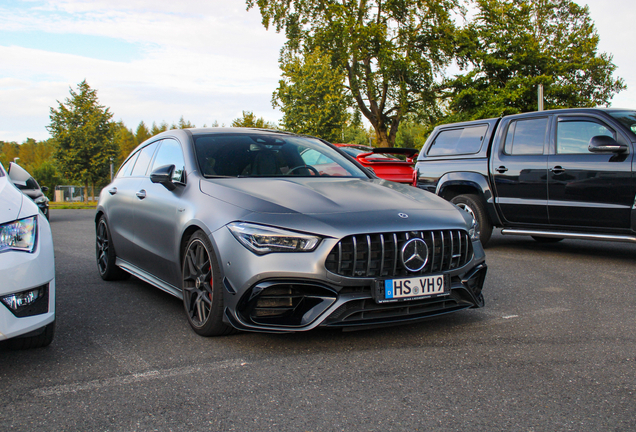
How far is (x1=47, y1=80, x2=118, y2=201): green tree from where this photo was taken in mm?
50188

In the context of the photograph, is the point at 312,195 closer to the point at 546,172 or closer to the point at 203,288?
the point at 203,288

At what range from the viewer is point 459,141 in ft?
27.4

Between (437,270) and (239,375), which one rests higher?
(437,270)

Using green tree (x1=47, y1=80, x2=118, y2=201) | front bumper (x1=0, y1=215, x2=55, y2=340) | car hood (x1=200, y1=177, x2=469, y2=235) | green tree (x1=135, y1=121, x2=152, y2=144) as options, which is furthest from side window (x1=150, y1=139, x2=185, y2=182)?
green tree (x1=135, y1=121, x2=152, y2=144)

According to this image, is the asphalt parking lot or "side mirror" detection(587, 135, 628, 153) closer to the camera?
the asphalt parking lot

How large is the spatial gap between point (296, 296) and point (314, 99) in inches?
1093

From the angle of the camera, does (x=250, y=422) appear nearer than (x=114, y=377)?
Yes

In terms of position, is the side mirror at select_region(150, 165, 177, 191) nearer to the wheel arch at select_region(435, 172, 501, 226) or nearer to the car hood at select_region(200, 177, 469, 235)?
the car hood at select_region(200, 177, 469, 235)

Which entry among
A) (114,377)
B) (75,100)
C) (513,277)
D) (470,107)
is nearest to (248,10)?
(470,107)

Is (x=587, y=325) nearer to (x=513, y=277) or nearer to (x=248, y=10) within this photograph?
(x=513, y=277)

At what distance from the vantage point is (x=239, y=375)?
3.14 metres

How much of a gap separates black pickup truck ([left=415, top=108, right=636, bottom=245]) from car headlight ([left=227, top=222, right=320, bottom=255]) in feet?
14.5

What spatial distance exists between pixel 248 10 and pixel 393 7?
9237mm

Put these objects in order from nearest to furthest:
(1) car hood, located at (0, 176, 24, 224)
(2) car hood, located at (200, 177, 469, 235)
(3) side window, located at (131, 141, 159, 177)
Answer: (1) car hood, located at (0, 176, 24, 224) < (2) car hood, located at (200, 177, 469, 235) < (3) side window, located at (131, 141, 159, 177)
